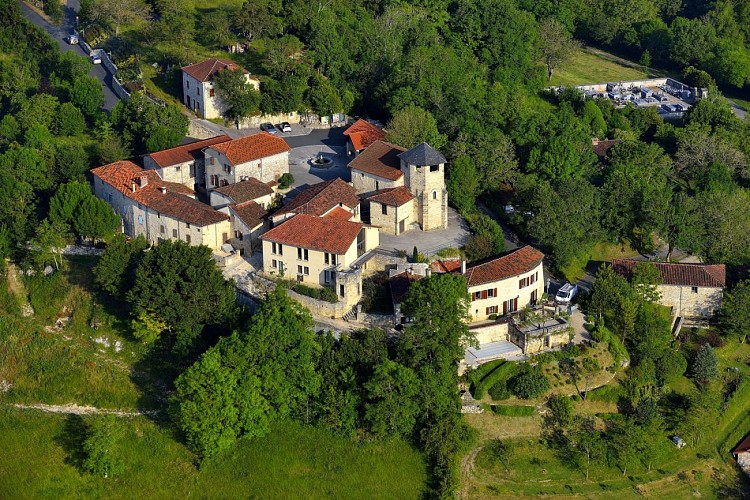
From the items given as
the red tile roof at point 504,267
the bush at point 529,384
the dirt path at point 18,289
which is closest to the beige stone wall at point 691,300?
the red tile roof at point 504,267

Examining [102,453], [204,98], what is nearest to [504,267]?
[102,453]

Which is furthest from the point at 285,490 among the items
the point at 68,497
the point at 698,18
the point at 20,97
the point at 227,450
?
the point at 698,18

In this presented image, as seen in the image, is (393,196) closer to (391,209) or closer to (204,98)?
(391,209)

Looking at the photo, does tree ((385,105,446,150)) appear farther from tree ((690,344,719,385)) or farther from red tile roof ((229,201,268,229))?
tree ((690,344,719,385))

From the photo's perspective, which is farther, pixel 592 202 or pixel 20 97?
pixel 20 97

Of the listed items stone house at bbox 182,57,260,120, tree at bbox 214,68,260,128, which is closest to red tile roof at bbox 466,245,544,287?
tree at bbox 214,68,260,128

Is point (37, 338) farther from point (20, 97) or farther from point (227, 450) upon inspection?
point (20, 97)

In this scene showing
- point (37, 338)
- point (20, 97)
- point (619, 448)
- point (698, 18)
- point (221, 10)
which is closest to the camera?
point (619, 448)
